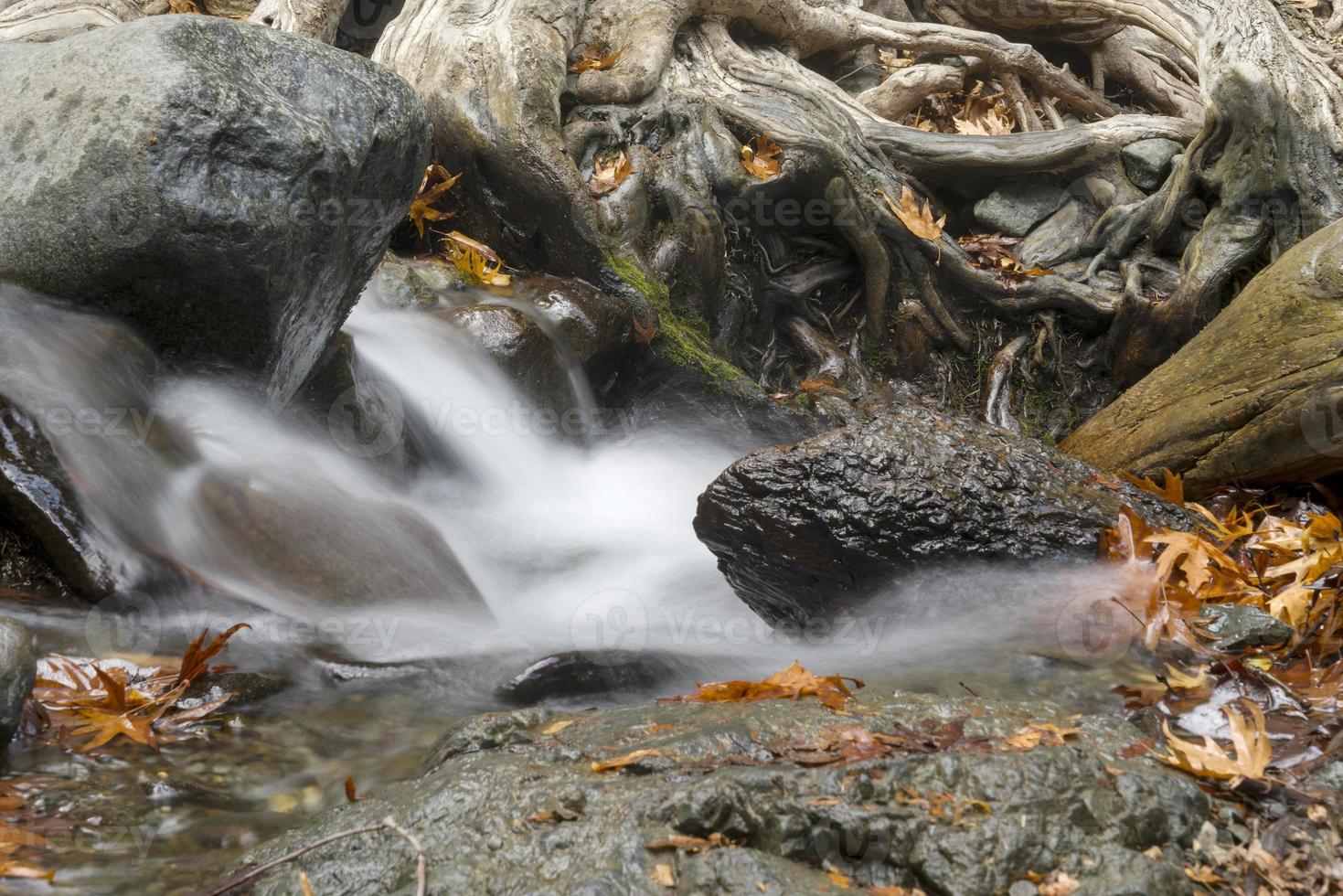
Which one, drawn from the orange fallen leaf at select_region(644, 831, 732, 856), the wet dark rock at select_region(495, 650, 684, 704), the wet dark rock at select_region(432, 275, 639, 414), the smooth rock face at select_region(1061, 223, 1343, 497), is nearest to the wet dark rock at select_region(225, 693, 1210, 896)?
the orange fallen leaf at select_region(644, 831, 732, 856)

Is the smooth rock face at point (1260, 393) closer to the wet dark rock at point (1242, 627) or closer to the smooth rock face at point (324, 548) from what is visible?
the wet dark rock at point (1242, 627)

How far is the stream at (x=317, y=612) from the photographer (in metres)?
2.29

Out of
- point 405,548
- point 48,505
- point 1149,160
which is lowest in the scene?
point 405,548

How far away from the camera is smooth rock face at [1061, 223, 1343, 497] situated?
4102 mm

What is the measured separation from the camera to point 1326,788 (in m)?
1.89

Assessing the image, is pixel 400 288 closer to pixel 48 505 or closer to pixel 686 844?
pixel 48 505

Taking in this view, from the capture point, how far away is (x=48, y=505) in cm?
297

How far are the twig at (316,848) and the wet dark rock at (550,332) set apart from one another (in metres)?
3.68

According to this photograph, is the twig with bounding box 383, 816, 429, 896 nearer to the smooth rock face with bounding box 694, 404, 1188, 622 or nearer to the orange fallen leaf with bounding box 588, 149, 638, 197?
the smooth rock face with bounding box 694, 404, 1188, 622

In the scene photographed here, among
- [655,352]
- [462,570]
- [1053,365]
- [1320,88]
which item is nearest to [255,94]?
[462,570]

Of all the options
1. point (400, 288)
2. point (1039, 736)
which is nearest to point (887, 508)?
point (1039, 736)

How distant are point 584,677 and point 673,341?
10.1ft

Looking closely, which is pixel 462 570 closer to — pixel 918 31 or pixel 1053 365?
pixel 1053 365

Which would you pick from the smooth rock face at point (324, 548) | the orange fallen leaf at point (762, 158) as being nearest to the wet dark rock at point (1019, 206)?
the orange fallen leaf at point (762, 158)
